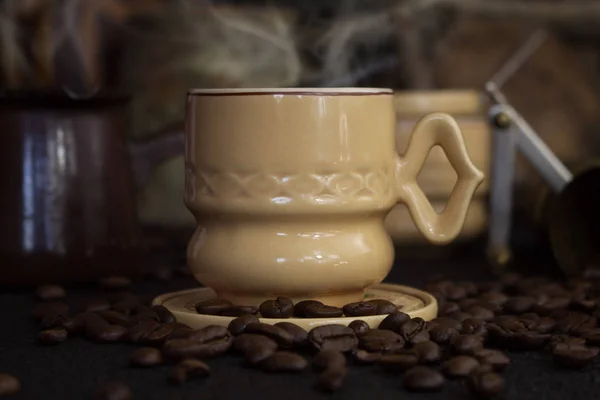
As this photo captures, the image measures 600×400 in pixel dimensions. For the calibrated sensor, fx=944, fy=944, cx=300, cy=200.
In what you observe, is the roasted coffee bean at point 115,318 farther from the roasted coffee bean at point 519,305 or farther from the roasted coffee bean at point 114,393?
the roasted coffee bean at point 519,305

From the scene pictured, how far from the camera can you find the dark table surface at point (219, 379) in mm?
551

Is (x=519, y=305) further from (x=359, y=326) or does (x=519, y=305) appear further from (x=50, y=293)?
(x=50, y=293)

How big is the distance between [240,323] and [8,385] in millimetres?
164

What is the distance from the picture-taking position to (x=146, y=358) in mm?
605

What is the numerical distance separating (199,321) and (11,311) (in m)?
0.25

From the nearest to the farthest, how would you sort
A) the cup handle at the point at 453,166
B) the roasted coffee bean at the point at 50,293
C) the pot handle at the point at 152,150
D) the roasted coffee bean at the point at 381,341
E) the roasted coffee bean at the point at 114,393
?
1. the roasted coffee bean at the point at 114,393
2. the roasted coffee bean at the point at 381,341
3. the cup handle at the point at 453,166
4. the roasted coffee bean at the point at 50,293
5. the pot handle at the point at 152,150

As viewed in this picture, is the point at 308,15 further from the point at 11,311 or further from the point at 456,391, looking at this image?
the point at 456,391

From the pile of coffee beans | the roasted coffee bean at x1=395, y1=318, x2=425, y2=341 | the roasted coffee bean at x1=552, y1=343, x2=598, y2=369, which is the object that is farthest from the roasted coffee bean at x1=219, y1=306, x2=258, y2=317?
the roasted coffee bean at x1=552, y1=343, x2=598, y2=369

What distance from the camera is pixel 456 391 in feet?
1.84

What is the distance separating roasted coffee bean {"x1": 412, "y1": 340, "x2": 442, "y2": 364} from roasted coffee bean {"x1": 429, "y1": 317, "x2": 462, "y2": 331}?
0.06 meters

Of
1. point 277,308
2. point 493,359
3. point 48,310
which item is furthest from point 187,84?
point 493,359

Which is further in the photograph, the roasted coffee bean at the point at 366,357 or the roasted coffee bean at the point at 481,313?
the roasted coffee bean at the point at 481,313

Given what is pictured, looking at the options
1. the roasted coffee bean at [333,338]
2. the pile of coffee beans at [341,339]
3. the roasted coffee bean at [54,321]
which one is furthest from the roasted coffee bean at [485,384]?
the roasted coffee bean at [54,321]

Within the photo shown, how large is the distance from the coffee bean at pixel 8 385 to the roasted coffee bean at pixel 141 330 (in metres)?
0.12
